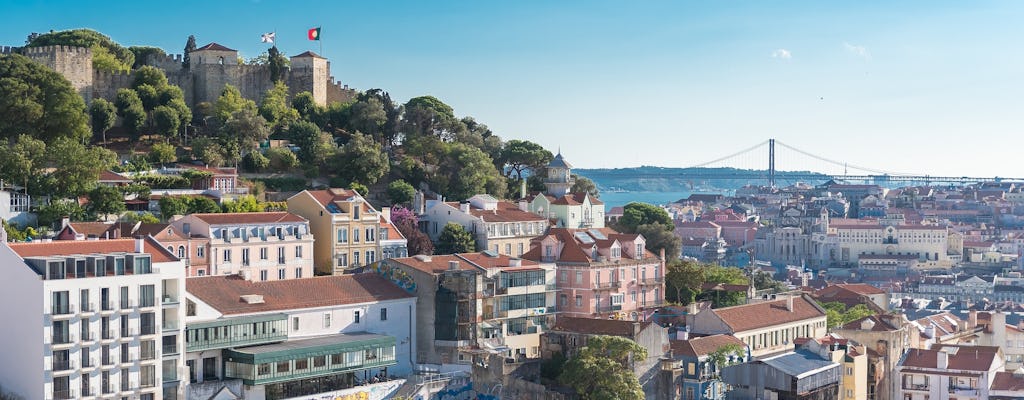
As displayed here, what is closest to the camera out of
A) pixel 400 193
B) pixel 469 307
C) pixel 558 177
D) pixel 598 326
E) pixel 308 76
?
pixel 469 307

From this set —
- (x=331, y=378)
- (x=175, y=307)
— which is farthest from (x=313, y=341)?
(x=175, y=307)

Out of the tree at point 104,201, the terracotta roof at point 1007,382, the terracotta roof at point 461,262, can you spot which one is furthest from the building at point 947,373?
the tree at point 104,201

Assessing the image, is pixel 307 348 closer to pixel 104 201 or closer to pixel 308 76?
pixel 104 201

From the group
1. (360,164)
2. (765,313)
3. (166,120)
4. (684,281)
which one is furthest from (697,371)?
(166,120)

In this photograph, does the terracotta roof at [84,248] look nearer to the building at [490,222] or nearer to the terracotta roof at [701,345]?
the terracotta roof at [701,345]

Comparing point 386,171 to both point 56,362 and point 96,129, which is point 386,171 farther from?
point 56,362

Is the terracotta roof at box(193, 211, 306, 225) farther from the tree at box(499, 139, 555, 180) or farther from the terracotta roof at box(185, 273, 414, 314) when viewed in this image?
the tree at box(499, 139, 555, 180)
